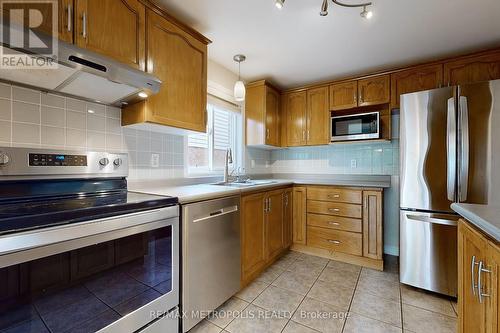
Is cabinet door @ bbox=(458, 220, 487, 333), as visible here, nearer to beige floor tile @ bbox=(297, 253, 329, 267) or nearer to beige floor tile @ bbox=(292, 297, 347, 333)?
beige floor tile @ bbox=(292, 297, 347, 333)

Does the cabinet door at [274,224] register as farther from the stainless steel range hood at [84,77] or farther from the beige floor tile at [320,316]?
the stainless steel range hood at [84,77]

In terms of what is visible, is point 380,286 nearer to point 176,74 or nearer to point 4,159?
point 176,74

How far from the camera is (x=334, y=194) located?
2564mm

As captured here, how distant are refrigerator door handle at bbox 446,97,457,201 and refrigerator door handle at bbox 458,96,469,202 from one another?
0.10 feet

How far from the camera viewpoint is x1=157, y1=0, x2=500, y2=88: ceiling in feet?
5.26

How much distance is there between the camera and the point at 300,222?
278 cm

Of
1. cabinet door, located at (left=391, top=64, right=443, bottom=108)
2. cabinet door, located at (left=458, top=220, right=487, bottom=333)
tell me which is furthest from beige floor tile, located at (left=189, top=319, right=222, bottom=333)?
cabinet door, located at (left=391, top=64, right=443, bottom=108)

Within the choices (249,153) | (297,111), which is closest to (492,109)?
(297,111)

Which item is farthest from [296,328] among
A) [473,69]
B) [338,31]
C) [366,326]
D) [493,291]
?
[473,69]

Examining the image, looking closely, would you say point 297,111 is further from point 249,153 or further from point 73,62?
point 73,62

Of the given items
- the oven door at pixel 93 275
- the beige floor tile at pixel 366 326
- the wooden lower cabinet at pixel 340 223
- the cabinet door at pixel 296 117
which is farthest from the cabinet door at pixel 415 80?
the oven door at pixel 93 275

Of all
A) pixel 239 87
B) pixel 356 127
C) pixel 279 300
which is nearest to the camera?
pixel 279 300

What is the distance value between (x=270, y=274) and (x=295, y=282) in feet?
0.89

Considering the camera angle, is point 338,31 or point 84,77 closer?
point 84,77
